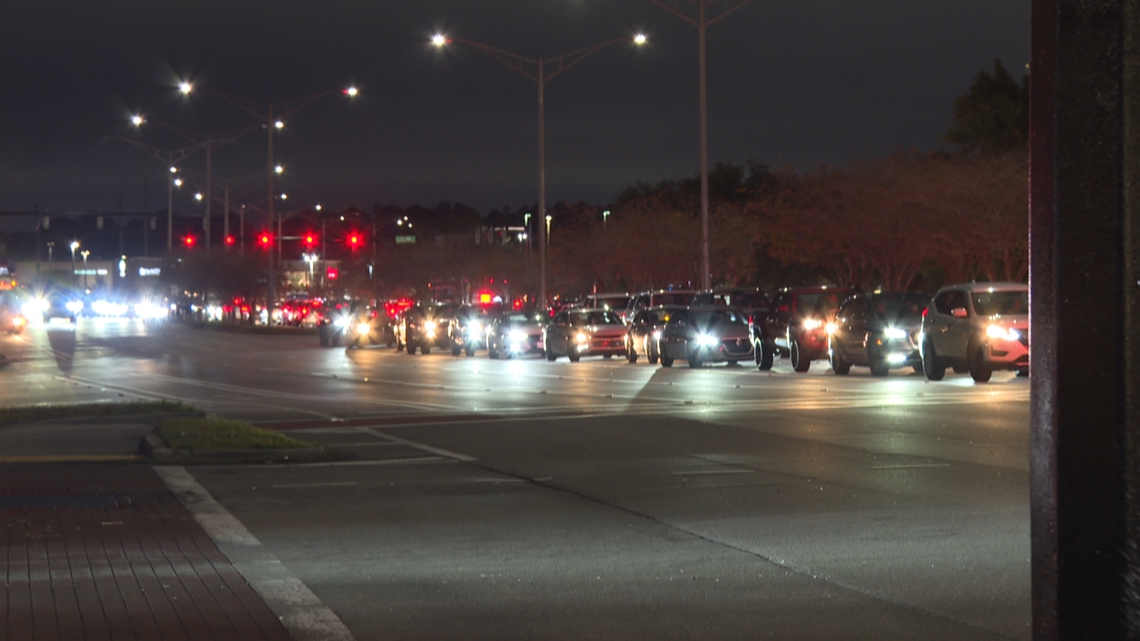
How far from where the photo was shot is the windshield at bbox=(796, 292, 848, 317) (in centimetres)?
3228

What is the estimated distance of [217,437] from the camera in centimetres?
1631

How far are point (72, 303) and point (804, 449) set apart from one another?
395 ft

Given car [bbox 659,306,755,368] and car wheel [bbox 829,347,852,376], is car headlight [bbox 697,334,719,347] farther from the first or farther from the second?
car wheel [bbox 829,347,852,376]

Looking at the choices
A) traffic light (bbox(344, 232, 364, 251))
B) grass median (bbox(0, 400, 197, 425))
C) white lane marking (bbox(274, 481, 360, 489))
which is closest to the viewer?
white lane marking (bbox(274, 481, 360, 489))

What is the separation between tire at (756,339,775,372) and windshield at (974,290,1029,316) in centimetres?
716

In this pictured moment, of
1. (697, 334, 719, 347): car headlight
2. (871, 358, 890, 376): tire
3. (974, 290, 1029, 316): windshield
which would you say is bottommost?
(871, 358, 890, 376): tire

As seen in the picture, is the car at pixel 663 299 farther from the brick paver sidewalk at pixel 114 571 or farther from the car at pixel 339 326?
the brick paver sidewalk at pixel 114 571

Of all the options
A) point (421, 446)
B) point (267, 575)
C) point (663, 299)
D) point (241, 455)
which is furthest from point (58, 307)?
point (267, 575)

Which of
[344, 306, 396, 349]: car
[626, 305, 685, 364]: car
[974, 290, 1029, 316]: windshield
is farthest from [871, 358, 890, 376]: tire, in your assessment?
[344, 306, 396, 349]: car

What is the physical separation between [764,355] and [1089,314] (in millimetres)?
28712

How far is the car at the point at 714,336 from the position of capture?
34.0 metres

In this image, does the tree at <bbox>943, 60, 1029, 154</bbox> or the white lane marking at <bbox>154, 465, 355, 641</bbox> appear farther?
the tree at <bbox>943, 60, 1029, 154</bbox>

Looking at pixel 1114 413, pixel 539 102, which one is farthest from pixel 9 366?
pixel 1114 413

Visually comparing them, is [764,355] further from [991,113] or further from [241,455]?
[991,113]
